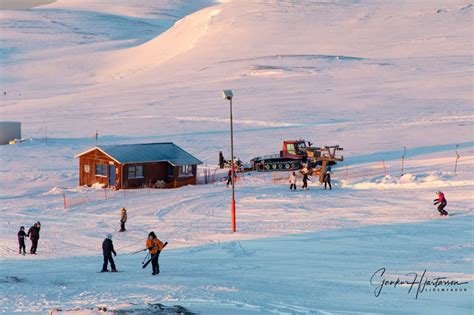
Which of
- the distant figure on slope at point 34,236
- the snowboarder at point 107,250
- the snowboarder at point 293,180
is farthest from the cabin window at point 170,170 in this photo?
the snowboarder at point 107,250

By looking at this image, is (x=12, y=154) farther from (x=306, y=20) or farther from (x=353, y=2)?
(x=353, y=2)

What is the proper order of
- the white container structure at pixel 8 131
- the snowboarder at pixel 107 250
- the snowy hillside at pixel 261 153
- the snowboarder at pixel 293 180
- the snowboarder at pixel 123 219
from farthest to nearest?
the white container structure at pixel 8 131, the snowboarder at pixel 293 180, the snowboarder at pixel 123 219, the snowboarder at pixel 107 250, the snowy hillside at pixel 261 153

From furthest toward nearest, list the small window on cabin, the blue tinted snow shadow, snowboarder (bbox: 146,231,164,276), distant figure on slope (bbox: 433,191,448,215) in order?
the blue tinted snow shadow
the small window on cabin
distant figure on slope (bbox: 433,191,448,215)
snowboarder (bbox: 146,231,164,276)

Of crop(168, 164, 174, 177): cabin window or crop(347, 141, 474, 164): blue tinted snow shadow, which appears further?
crop(347, 141, 474, 164): blue tinted snow shadow

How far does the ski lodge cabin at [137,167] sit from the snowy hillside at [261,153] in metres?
1.54

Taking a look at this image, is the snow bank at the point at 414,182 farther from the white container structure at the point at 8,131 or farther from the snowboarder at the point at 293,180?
the white container structure at the point at 8,131

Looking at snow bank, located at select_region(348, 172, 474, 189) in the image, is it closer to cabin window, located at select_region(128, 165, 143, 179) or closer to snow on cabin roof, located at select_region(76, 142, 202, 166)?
snow on cabin roof, located at select_region(76, 142, 202, 166)

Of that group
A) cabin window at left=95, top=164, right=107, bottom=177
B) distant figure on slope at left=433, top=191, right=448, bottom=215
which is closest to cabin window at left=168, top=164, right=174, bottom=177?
cabin window at left=95, top=164, right=107, bottom=177

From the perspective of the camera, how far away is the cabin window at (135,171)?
→ 137 feet

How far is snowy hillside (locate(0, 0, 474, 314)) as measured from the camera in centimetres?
1922

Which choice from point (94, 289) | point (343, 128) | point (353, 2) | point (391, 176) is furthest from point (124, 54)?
point (94, 289)
